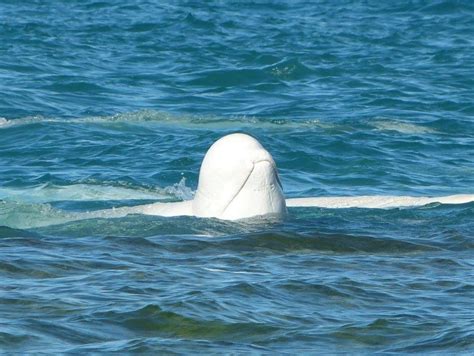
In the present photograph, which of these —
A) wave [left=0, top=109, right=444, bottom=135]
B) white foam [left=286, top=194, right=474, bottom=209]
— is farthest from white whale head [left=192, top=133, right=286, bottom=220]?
wave [left=0, top=109, right=444, bottom=135]

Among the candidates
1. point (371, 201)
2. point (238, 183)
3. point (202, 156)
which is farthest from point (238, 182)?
point (202, 156)

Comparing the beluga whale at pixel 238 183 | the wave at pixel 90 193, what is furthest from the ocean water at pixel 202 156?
the beluga whale at pixel 238 183

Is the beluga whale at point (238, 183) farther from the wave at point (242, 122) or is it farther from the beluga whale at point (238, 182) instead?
the wave at point (242, 122)

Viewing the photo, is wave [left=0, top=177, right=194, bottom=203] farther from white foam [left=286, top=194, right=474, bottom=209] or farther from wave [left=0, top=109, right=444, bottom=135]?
wave [left=0, top=109, right=444, bottom=135]

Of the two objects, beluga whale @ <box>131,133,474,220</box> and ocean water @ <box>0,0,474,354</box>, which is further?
beluga whale @ <box>131,133,474,220</box>

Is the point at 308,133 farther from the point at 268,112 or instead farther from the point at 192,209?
the point at 192,209

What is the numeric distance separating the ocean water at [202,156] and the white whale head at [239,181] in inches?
7.8

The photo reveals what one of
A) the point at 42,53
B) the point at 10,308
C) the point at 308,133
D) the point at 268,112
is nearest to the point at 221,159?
the point at 10,308

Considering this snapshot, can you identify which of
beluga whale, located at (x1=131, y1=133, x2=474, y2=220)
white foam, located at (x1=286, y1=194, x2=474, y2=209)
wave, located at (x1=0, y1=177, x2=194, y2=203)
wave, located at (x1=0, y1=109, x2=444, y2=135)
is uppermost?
beluga whale, located at (x1=131, y1=133, x2=474, y2=220)

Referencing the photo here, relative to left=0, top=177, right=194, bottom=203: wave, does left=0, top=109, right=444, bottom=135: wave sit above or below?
below

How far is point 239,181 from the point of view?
10203 mm

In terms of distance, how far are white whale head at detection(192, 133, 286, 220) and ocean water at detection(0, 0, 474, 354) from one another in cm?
20

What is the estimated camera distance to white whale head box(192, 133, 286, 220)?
10.2 m

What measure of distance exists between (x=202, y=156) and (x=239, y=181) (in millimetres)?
5240
